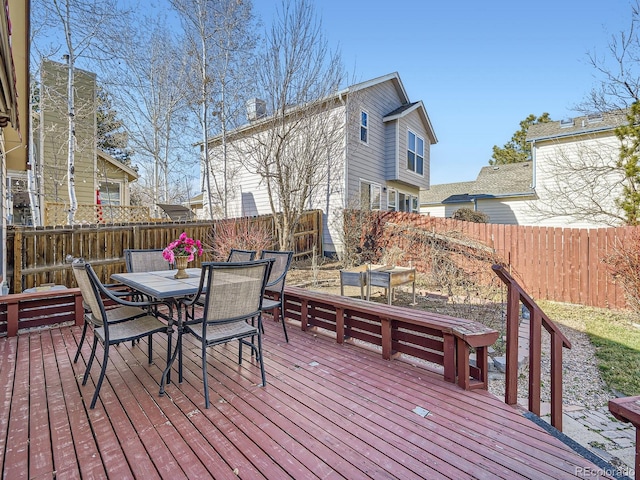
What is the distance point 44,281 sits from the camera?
6066 mm

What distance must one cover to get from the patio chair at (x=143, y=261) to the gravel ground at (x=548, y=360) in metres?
3.65

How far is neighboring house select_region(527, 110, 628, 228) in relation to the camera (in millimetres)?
10734

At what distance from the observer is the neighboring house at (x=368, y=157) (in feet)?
35.4

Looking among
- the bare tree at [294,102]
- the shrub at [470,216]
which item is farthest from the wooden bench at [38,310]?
the shrub at [470,216]

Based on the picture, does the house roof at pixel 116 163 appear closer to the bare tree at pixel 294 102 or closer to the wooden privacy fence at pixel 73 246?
the wooden privacy fence at pixel 73 246

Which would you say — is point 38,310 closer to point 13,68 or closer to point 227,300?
point 13,68

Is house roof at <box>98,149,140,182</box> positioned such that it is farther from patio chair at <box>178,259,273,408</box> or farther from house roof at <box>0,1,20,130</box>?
patio chair at <box>178,259,273,408</box>

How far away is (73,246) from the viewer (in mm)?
6484

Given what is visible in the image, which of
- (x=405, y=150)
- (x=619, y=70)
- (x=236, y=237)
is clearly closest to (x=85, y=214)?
(x=236, y=237)

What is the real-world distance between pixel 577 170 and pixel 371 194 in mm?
6650

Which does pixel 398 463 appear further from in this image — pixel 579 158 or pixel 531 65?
pixel 531 65

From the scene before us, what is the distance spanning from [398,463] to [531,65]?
1544cm

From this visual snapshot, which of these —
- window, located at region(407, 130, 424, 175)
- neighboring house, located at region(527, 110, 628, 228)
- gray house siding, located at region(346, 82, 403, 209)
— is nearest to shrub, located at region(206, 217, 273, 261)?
gray house siding, located at region(346, 82, 403, 209)

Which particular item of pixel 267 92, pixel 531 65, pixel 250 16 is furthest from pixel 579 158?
pixel 250 16
